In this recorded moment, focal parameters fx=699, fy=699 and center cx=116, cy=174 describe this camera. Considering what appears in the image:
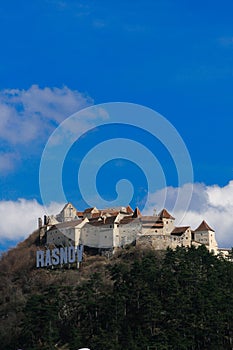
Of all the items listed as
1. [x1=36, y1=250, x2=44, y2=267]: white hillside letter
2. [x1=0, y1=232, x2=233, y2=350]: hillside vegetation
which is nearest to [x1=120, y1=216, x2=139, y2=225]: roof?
[x1=36, y1=250, x2=44, y2=267]: white hillside letter

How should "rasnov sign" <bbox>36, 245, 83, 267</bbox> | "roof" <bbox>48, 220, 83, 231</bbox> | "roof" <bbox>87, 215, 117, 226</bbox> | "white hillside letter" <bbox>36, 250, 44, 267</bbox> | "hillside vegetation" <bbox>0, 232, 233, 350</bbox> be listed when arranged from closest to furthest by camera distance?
"hillside vegetation" <bbox>0, 232, 233, 350</bbox> < "rasnov sign" <bbox>36, 245, 83, 267</bbox> < "white hillside letter" <bbox>36, 250, 44, 267</bbox> < "roof" <bbox>87, 215, 117, 226</bbox> < "roof" <bbox>48, 220, 83, 231</bbox>

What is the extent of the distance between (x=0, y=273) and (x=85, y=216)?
14.9 m

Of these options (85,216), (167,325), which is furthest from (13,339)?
(85,216)

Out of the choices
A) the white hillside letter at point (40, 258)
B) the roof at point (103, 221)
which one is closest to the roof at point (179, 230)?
the roof at point (103, 221)

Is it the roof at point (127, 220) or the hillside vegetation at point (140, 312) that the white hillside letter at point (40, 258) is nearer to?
the roof at point (127, 220)

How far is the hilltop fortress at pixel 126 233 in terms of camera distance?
9438cm

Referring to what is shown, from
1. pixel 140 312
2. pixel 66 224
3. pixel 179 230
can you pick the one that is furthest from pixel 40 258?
pixel 140 312

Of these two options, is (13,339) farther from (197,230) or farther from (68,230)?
(197,230)

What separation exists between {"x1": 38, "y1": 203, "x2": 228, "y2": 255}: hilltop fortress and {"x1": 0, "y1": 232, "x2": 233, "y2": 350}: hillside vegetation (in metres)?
13.1

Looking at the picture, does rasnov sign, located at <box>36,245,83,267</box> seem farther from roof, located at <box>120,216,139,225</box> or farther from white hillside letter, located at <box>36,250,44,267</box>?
roof, located at <box>120,216,139,225</box>

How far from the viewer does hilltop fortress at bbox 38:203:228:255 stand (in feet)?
310

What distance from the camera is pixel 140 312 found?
66562mm

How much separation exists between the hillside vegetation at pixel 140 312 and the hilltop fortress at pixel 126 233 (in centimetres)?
1306

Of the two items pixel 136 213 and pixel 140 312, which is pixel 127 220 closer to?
pixel 136 213
